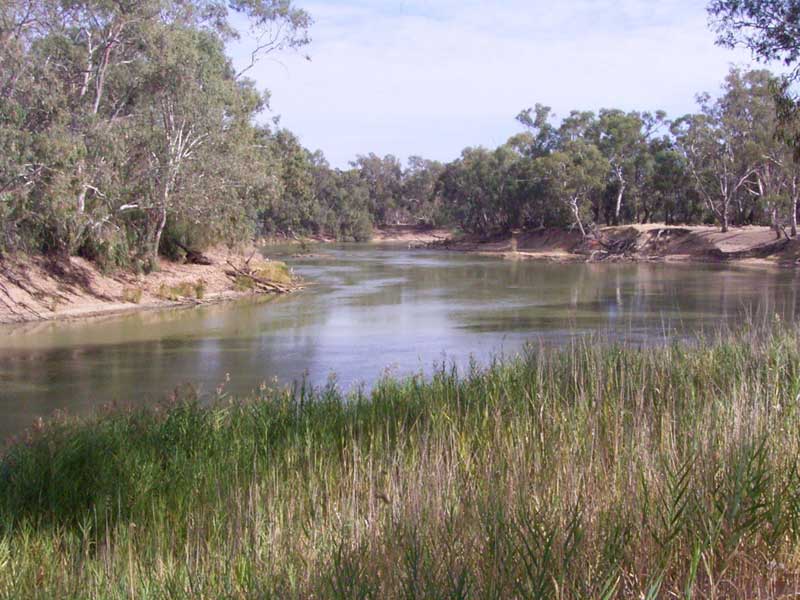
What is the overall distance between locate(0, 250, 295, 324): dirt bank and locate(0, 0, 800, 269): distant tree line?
23.9 inches

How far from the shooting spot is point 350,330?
65.7 ft

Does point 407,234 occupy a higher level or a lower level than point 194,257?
higher

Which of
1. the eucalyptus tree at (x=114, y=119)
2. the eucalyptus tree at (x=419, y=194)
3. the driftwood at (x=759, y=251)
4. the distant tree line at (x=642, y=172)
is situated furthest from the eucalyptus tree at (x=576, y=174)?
the eucalyptus tree at (x=419, y=194)

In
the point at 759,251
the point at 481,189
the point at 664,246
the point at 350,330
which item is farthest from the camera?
the point at 481,189

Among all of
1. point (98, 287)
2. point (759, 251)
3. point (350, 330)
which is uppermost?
point (98, 287)

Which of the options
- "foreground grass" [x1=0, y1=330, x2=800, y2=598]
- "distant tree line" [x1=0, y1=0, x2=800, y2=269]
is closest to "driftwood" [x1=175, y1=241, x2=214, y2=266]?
"distant tree line" [x1=0, y1=0, x2=800, y2=269]

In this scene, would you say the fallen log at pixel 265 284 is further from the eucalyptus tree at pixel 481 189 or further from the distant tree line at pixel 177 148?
the eucalyptus tree at pixel 481 189

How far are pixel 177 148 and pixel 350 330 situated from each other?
1103cm

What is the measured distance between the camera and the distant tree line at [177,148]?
20281 mm

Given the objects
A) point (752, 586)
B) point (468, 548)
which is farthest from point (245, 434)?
point (752, 586)

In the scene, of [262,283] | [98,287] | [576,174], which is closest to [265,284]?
[262,283]

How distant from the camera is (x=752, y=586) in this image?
343cm

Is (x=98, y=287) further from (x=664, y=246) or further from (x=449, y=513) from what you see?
(x=664, y=246)

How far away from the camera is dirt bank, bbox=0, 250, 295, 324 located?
72.0 ft
